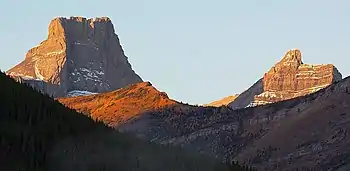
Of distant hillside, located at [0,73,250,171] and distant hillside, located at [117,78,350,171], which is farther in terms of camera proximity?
distant hillside, located at [117,78,350,171]

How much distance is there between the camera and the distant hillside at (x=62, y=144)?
17234 mm

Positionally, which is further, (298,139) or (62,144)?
(298,139)

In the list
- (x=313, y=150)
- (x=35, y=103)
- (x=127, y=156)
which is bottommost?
(x=127, y=156)

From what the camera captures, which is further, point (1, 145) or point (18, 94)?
point (18, 94)

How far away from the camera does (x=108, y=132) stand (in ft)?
66.7

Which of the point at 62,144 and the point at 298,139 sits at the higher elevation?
the point at 298,139

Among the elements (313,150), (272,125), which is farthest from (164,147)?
(272,125)

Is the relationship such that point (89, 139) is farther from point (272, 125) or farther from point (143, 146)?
point (272, 125)

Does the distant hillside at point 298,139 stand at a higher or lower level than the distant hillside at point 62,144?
higher

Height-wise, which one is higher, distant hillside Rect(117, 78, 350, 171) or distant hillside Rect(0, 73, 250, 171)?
distant hillside Rect(117, 78, 350, 171)

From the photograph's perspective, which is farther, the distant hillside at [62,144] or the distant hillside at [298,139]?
the distant hillside at [298,139]

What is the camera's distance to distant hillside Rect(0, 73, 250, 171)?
17.2 m

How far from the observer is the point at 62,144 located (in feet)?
60.1

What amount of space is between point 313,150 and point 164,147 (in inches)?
5531
